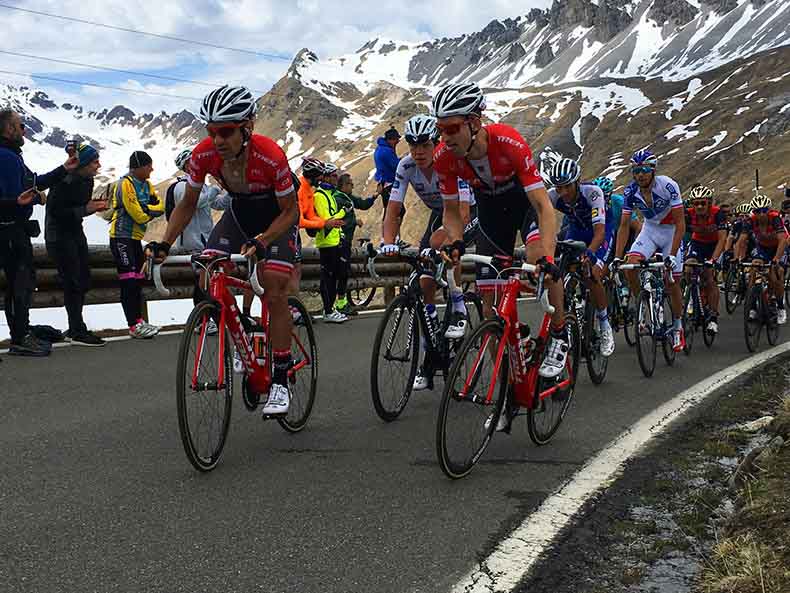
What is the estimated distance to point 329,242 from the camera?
476 inches

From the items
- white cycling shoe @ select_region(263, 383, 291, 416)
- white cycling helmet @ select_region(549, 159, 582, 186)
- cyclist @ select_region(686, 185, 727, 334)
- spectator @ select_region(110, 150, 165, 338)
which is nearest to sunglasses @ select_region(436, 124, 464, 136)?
white cycling shoe @ select_region(263, 383, 291, 416)

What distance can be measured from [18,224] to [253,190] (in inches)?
159

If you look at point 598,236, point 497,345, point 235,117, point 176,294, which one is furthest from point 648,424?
point 176,294

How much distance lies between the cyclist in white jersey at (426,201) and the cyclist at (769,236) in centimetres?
636

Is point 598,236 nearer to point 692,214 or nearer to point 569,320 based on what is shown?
point 569,320

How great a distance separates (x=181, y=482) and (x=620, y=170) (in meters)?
133

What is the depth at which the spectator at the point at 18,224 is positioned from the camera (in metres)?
8.05

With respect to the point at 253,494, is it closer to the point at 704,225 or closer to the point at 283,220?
the point at 283,220

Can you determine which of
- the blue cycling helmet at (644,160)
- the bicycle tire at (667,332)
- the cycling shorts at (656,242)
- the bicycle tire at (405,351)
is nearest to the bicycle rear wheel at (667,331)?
the bicycle tire at (667,332)

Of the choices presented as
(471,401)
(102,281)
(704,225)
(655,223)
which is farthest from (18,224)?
(704,225)

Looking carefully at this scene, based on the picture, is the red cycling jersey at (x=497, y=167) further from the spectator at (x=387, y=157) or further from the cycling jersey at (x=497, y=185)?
the spectator at (x=387, y=157)

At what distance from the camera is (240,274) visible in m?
5.23

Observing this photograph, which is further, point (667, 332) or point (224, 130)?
point (667, 332)

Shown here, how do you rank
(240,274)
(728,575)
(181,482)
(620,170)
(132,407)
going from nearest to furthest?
(728,575), (181,482), (240,274), (132,407), (620,170)
